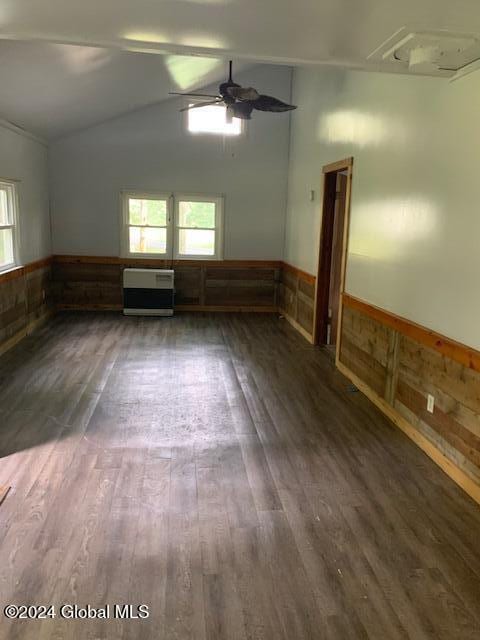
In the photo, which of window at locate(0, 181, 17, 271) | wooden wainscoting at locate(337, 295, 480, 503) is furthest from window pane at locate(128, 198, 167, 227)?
wooden wainscoting at locate(337, 295, 480, 503)

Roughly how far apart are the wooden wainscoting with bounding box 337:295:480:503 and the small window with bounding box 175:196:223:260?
367 centimetres

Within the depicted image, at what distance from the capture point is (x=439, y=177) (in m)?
3.22

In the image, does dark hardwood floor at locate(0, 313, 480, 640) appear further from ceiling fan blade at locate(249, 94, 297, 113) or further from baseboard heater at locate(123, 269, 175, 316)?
baseboard heater at locate(123, 269, 175, 316)

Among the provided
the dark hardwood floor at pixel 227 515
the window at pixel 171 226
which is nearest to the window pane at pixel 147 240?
the window at pixel 171 226

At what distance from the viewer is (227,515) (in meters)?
2.53

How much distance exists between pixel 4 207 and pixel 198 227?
3003mm

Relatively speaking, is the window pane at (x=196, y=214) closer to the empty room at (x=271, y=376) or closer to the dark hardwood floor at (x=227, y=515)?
the empty room at (x=271, y=376)

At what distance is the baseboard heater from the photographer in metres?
7.44

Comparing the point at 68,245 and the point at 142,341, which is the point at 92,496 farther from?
the point at 68,245

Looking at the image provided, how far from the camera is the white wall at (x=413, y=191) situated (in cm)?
291

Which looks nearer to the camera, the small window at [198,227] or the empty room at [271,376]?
the empty room at [271,376]

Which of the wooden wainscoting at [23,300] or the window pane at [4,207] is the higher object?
the window pane at [4,207]

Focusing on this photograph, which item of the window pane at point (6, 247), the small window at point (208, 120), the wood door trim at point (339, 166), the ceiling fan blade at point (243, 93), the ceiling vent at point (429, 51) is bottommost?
the window pane at point (6, 247)

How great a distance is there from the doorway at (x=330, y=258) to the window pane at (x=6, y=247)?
11.8 ft
